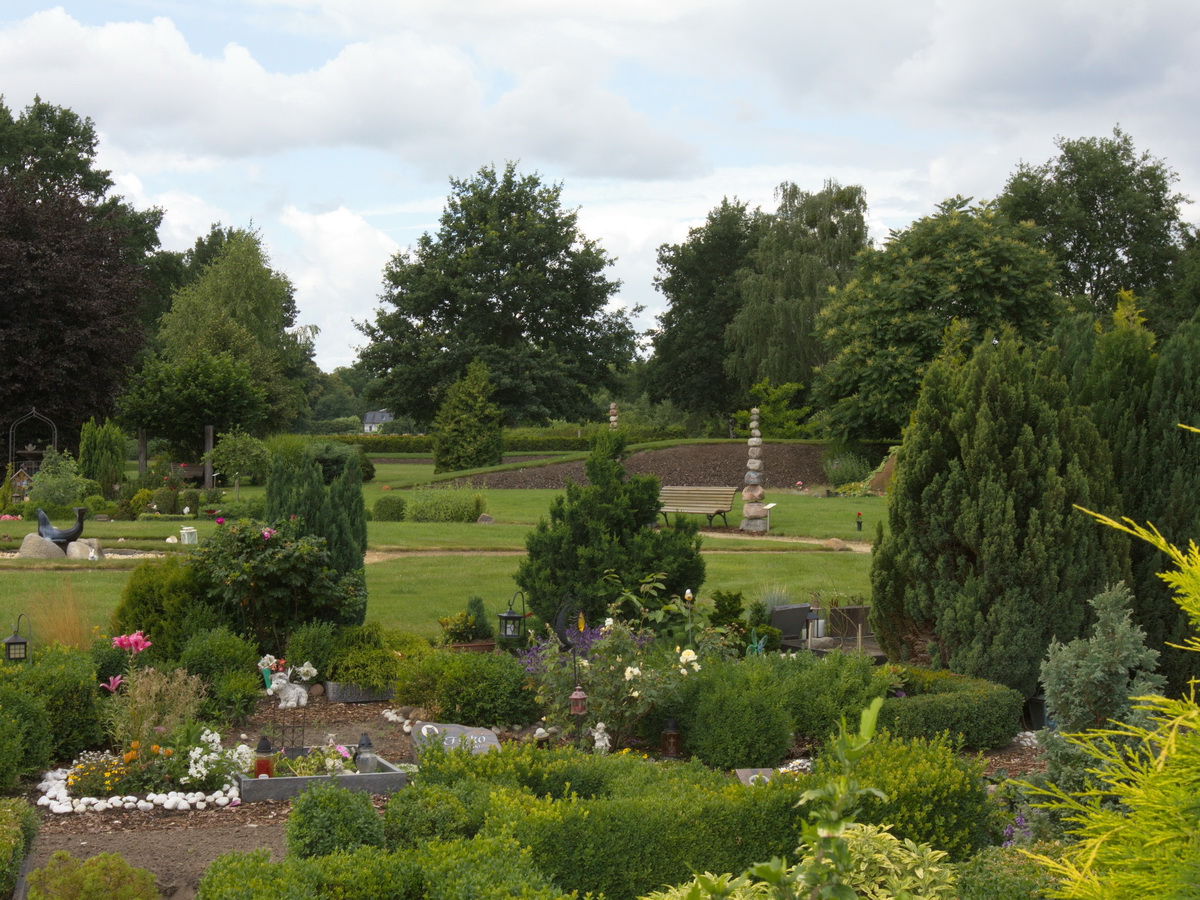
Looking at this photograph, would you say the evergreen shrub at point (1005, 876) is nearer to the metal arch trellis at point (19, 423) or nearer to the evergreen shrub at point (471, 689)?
the evergreen shrub at point (471, 689)

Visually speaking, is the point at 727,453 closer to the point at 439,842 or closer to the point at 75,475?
the point at 75,475

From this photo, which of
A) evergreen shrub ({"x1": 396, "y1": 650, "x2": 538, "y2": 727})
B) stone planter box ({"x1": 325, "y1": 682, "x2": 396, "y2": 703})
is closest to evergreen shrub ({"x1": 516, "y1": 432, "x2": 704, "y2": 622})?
evergreen shrub ({"x1": 396, "y1": 650, "x2": 538, "y2": 727})

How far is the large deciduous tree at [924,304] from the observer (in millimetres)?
26688

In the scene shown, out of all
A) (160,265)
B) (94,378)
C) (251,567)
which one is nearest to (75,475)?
(94,378)

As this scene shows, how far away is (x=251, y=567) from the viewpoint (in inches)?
313

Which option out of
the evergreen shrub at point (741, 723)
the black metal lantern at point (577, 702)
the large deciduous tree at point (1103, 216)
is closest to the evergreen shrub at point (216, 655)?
the black metal lantern at point (577, 702)

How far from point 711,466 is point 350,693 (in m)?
21.3

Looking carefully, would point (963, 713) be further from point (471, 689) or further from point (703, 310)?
point (703, 310)

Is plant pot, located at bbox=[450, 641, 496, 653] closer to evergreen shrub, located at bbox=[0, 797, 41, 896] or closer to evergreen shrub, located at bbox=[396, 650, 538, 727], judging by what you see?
evergreen shrub, located at bbox=[396, 650, 538, 727]

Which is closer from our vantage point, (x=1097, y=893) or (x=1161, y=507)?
(x=1097, y=893)

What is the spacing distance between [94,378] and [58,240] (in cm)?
349

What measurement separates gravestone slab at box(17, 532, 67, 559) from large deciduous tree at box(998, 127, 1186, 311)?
35.7 metres

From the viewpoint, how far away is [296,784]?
5.71 metres

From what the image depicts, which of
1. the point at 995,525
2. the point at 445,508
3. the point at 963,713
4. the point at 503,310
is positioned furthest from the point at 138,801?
the point at 503,310
